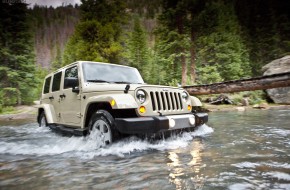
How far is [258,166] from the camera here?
311cm

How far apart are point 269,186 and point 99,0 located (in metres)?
26.8

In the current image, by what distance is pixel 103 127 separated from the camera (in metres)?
4.60

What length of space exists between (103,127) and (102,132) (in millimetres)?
99

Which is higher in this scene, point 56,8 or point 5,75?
point 56,8

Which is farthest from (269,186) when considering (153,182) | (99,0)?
(99,0)

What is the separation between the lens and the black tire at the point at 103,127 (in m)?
4.33

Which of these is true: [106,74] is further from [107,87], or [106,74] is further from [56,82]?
[56,82]

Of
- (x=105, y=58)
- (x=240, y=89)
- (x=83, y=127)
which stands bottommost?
(x=83, y=127)

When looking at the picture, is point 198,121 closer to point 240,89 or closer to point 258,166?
point 258,166

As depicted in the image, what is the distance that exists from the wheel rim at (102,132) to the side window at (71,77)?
1.10 m

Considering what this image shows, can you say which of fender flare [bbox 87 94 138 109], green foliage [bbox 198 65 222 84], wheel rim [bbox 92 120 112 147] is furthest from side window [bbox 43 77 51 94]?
green foliage [bbox 198 65 222 84]

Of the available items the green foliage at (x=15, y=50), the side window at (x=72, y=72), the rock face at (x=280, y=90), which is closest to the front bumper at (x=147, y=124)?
the side window at (x=72, y=72)

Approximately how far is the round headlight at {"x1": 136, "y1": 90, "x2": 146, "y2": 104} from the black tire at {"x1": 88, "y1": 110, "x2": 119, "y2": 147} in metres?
0.59

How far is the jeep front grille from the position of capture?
4590mm
